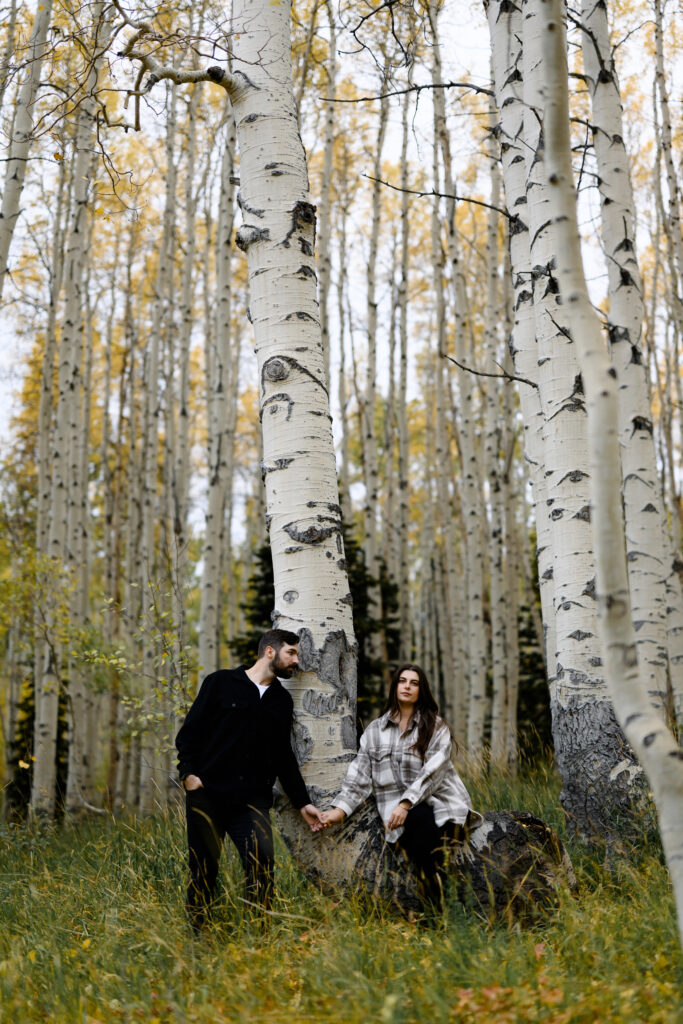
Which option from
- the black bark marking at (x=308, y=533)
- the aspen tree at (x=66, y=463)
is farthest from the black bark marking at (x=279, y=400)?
the aspen tree at (x=66, y=463)

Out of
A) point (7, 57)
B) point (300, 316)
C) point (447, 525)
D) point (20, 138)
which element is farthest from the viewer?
point (447, 525)

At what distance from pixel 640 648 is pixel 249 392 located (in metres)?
15.8

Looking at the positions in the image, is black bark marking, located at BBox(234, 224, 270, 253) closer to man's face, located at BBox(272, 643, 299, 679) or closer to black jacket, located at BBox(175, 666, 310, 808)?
man's face, located at BBox(272, 643, 299, 679)

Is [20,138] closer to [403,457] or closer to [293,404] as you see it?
[293,404]

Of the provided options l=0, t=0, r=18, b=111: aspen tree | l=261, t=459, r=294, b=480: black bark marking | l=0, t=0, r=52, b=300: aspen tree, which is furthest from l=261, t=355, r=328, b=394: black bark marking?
l=0, t=0, r=52, b=300: aspen tree

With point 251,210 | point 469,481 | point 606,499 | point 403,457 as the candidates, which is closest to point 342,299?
point 403,457

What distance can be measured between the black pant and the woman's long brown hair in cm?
72

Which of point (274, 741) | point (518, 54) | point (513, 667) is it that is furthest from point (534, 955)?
point (513, 667)

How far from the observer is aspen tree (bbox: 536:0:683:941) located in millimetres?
2182

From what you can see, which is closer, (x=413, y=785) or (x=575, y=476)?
(x=413, y=785)

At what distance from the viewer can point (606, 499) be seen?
7.56ft

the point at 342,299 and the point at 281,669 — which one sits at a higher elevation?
the point at 342,299

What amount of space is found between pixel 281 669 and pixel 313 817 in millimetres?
606

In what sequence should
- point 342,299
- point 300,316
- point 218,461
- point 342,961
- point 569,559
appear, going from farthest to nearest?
point 342,299 → point 218,461 → point 569,559 → point 300,316 → point 342,961
